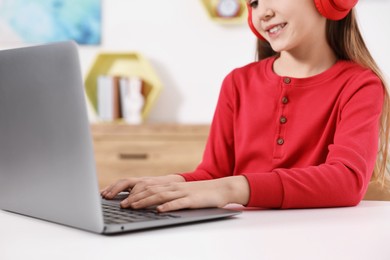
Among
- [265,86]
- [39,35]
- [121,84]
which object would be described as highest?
[265,86]

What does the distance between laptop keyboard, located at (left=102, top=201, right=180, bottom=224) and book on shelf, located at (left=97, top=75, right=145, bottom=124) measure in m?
2.84

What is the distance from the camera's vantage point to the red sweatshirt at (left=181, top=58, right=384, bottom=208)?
1125mm

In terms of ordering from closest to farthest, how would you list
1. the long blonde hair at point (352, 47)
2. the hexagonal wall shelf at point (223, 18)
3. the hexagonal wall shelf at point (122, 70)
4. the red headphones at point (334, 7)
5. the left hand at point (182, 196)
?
the left hand at point (182, 196), the red headphones at point (334, 7), the long blonde hair at point (352, 47), the hexagonal wall shelf at point (223, 18), the hexagonal wall shelf at point (122, 70)

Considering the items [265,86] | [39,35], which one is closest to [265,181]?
[265,86]

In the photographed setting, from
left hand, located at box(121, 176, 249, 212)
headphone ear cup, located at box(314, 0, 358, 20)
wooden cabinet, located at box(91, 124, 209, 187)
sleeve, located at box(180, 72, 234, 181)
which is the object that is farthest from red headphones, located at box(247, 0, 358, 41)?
wooden cabinet, located at box(91, 124, 209, 187)

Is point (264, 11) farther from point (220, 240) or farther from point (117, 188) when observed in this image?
point (220, 240)

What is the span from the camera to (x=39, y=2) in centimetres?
409

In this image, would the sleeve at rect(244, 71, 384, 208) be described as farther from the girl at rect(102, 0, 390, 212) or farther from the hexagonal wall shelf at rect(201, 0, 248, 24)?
the hexagonal wall shelf at rect(201, 0, 248, 24)

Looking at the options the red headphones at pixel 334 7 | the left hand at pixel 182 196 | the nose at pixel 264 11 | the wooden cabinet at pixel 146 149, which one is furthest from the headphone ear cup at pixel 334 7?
the wooden cabinet at pixel 146 149

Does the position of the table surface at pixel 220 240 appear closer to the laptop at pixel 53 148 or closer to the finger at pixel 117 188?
the laptop at pixel 53 148

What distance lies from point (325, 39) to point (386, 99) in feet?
0.77

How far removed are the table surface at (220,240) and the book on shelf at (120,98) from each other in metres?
2.87

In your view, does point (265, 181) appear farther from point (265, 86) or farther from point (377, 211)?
point (265, 86)

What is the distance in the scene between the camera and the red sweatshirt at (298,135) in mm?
1125
